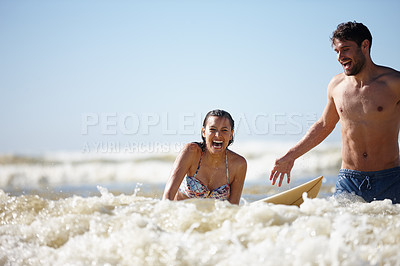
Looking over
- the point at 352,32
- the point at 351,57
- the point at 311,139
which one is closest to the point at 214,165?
the point at 311,139

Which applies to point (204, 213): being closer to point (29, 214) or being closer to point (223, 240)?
point (223, 240)

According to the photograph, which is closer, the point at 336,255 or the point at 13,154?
the point at 336,255

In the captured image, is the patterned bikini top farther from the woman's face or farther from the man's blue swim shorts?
the man's blue swim shorts

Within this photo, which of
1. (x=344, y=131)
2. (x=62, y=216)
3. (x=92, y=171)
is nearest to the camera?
(x=62, y=216)

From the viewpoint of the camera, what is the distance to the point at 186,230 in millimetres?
3033

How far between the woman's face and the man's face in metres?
1.25

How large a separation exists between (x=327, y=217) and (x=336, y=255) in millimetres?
488

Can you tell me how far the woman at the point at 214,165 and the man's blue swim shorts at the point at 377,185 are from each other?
1122 mm

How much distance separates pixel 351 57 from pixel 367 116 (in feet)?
1.88

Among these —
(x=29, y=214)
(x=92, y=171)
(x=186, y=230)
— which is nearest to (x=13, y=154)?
(x=92, y=171)

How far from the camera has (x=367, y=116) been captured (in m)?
4.27

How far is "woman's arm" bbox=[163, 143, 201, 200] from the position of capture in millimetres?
4098

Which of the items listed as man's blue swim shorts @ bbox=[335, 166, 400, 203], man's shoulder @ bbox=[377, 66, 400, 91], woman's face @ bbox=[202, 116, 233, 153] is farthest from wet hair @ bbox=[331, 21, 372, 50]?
woman's face @ bbox=[202, 116, 233, 153]

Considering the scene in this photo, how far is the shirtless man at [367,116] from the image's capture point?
421cm
